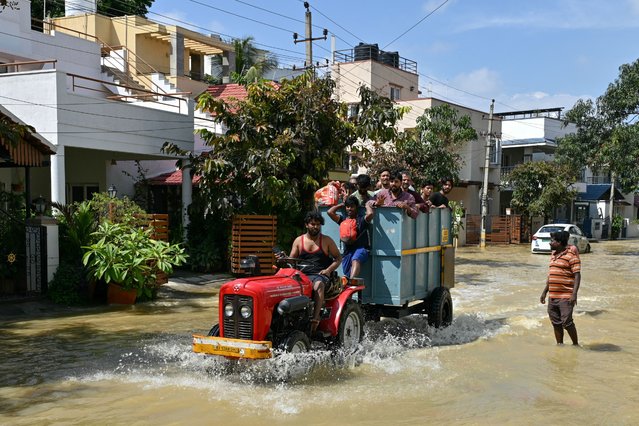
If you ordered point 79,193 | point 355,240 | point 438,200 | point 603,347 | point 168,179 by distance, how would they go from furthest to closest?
point 168,179 → point 79,193 → point 438,200 → point 603,347 → point 355,240

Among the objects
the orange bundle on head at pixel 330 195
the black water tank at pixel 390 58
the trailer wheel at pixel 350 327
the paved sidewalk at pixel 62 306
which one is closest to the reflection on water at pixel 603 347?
the trailer wheel at pixel 350 327

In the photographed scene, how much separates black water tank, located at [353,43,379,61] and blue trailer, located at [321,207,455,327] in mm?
29101

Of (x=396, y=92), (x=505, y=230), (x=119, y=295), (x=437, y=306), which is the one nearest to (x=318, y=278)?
(x=437, y=306)

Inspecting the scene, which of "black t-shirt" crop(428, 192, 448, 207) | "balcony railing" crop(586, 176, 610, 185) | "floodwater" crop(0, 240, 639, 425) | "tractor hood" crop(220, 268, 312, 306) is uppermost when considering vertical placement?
"balcony railing" crop(586, 176, 610, 185)

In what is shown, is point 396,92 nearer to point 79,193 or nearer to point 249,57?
point 249,57

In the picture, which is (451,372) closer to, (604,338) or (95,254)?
(604,338)

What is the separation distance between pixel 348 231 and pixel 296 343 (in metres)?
2.16

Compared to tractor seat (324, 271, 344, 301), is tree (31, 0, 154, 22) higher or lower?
higher

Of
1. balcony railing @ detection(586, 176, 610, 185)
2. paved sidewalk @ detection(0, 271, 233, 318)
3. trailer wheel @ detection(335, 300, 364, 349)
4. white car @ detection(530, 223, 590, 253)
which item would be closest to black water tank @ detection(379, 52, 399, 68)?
white car @ detection(530, 223, 590, 253)

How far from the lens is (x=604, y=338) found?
10242mm

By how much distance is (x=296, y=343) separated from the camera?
Answer: 6727 millimetres

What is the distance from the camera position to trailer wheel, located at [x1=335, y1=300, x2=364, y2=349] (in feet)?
24.8

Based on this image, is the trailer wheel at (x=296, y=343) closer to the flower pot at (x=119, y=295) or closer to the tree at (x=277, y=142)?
the flower pot at (x=119, y=295)

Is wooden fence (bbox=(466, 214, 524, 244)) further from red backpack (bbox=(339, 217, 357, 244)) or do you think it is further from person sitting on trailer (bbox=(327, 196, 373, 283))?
red backpack (bbox=(339, 217, 357, 244))
